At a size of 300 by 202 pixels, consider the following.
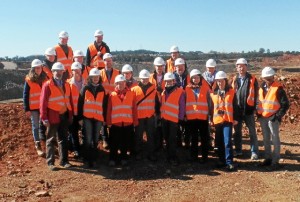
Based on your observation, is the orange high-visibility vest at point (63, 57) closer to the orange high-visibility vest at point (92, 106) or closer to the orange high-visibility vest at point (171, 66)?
the orange high-visibility vest at point (92, 106)

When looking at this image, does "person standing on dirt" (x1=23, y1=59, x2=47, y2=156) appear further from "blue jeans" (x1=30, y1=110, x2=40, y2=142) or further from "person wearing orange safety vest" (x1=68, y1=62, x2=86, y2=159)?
Result: "person wearing orange safety vest" (x1=68, y1=62, x2=86, y2=159)

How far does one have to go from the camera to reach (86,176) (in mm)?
8219

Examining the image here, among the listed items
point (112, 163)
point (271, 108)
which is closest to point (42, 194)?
point (112, 163)

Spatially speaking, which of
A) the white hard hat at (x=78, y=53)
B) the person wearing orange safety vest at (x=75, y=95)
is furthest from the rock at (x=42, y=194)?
the white hard hat at (x=78, y=53)

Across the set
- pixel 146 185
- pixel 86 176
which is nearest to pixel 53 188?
pixel 86 176

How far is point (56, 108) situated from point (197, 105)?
292 centimetres

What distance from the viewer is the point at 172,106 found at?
8.49 meters

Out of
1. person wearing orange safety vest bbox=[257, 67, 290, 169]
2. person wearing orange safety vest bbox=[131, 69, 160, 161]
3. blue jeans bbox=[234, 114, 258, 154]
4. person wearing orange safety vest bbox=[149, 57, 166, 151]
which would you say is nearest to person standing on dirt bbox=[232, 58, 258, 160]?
blue jeans bbox=[234, 114, 258, 154]

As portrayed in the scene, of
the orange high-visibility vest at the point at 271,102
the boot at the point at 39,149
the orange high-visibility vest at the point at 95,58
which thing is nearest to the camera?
the orange high-visibility vest at the point at 271,102

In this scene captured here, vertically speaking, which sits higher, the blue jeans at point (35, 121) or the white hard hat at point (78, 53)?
the white hard hat at point (78, 53)

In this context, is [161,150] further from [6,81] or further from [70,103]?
[6,81]

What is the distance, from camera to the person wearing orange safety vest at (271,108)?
817 cm

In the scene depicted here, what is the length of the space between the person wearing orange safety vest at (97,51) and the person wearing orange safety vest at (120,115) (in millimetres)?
2064

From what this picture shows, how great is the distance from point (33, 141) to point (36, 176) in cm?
211
